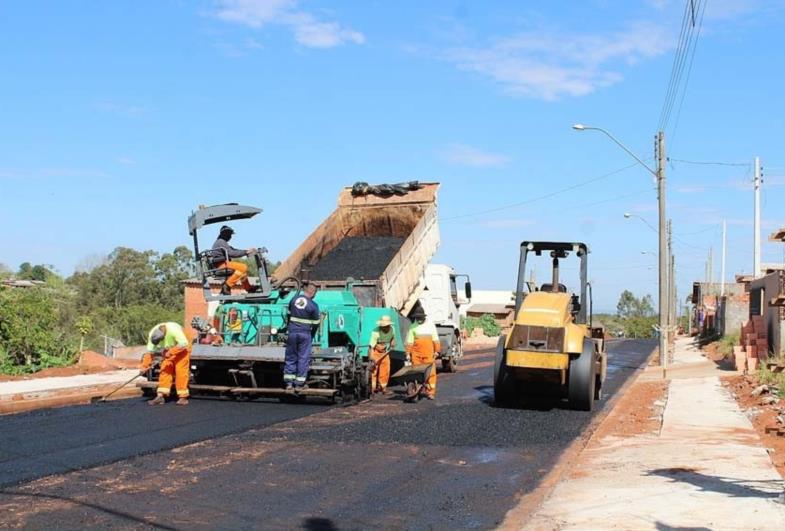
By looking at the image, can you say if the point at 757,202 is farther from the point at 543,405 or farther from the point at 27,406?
the point at 27,406

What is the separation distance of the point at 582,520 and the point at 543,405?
7327mm

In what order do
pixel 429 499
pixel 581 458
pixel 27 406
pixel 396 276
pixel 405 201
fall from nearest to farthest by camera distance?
pixel 429 499, pixel 581 458, pixel 27 406, pixel 396 276, pixel 405 201

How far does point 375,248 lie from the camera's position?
53.2 ft

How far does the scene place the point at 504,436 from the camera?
9.98 meters

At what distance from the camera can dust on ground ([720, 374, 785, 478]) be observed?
8.79 meters

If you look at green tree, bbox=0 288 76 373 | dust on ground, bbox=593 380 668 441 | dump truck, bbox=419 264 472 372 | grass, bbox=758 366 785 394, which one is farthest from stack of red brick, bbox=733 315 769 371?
green tree, bbox=0 288 76 373

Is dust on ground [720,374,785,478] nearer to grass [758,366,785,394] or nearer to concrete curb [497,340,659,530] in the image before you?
grass [758,366,785,394]

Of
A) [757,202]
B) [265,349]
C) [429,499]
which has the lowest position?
[429,499]

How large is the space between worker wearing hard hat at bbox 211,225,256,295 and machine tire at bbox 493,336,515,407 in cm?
418

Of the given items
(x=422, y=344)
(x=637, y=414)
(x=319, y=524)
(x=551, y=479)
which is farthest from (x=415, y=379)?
(x=319, y=524)

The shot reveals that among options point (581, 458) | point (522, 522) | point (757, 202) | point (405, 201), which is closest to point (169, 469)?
point (522, 522)

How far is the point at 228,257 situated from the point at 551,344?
5.22 m

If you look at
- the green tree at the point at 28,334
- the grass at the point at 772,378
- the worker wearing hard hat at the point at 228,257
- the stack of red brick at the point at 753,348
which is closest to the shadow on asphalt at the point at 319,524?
the worker wearing hard hat at the point at 228,257

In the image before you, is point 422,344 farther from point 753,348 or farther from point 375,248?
point 753,348
